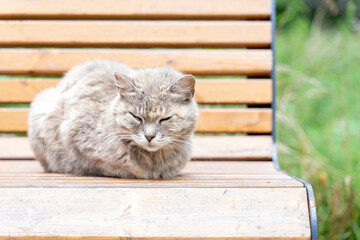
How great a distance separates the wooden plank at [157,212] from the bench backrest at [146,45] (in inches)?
45.9

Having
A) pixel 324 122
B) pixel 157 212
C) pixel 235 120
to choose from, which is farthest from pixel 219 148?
pixel 324 122

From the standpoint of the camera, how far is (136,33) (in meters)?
2.55

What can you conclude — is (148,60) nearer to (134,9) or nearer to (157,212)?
(134,9)

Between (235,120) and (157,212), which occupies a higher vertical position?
(157,212)

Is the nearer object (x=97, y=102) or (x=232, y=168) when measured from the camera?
(x=97, y=102)

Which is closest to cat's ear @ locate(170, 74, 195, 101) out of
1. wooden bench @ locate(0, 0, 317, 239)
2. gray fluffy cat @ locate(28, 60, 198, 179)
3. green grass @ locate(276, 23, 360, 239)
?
gray fluffy cat @ locate(28, 60, 198, 179)

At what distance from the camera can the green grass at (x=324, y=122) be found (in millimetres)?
2377

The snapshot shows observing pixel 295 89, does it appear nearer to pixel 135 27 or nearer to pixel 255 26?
pixel 255 26

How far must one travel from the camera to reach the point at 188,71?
8.35 ft

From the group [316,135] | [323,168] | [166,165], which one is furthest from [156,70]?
[316,135]

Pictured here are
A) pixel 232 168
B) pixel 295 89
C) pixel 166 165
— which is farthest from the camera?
pixel 295 89

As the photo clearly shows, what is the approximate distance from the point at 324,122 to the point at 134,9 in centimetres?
198

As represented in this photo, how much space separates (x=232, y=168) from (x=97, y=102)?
32.5 inches

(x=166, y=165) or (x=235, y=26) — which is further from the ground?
→ (x=235, y=26)
